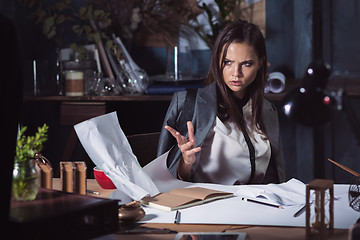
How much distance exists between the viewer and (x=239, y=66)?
6.28 feet

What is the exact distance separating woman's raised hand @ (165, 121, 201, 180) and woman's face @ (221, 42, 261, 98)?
30 cm

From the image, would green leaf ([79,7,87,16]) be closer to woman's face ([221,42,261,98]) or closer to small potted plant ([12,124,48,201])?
woman's face ([221,42,261,98])

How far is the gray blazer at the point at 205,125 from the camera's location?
1934mm

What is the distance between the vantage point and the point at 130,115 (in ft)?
9.87

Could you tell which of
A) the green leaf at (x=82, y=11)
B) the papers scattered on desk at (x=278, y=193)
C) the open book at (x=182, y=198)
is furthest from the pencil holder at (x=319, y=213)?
the green leaf at (x=82, y=11)

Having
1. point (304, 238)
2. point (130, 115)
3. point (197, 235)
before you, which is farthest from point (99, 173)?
point (130, 115)

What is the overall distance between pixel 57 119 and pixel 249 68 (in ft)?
5.61

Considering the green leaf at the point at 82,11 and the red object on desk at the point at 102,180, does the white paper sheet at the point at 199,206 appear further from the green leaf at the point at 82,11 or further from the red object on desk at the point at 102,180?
the green leaf at the point at 82,11

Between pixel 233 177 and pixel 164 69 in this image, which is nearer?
pixel 233 177

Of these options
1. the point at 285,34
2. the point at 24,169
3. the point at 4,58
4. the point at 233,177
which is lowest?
the point at 233,177

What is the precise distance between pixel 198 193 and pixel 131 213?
0.28m

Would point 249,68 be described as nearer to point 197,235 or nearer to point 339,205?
point 339,205

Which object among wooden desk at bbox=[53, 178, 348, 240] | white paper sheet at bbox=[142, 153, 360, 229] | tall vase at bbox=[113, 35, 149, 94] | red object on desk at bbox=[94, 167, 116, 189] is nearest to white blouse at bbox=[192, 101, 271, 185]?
white paper sheet at bbox=[142, 153, 360, 229]

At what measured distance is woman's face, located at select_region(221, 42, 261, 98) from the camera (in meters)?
1.91
